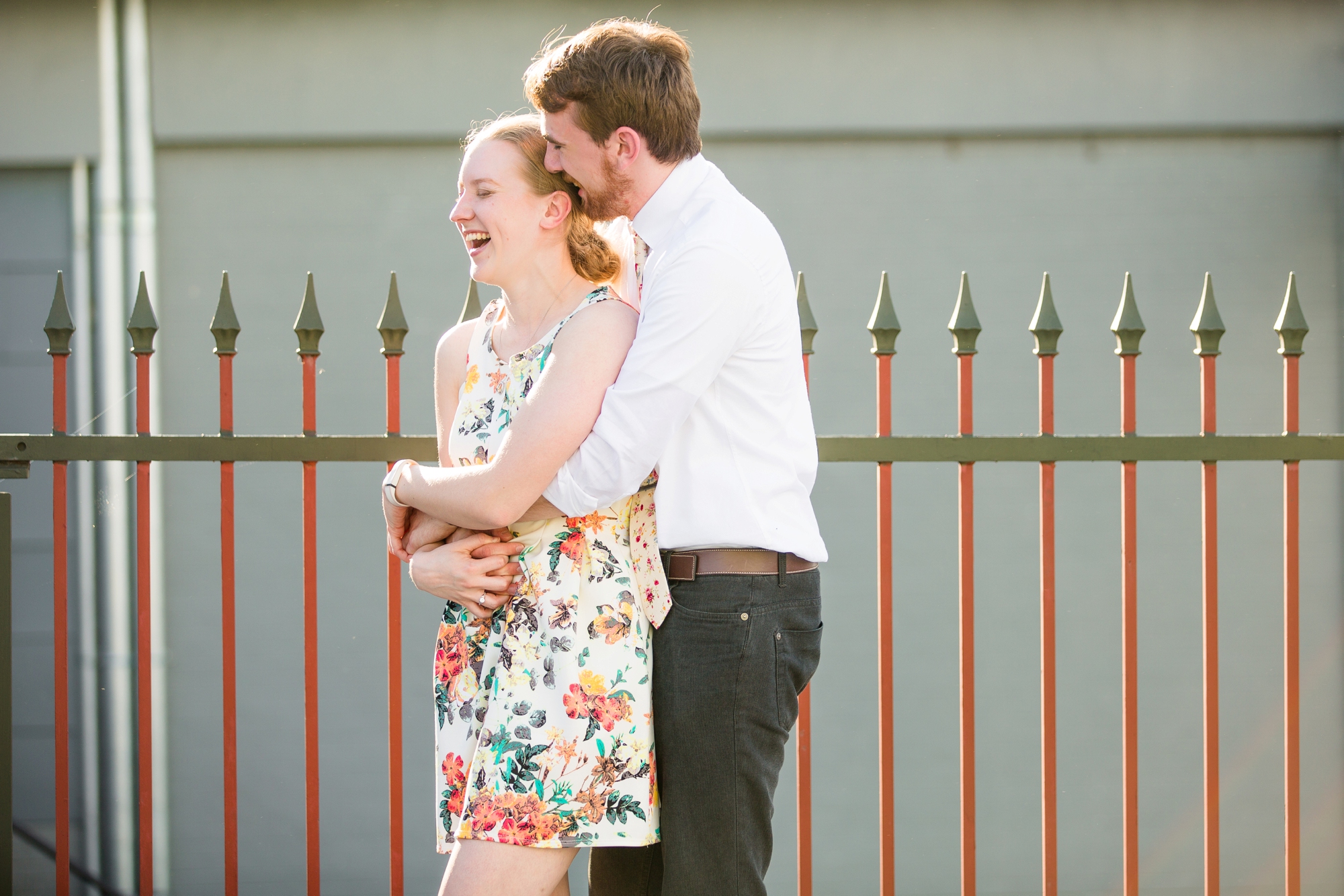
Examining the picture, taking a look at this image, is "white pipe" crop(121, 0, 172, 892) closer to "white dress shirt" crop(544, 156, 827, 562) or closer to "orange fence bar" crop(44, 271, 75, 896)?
"orange fence bar" crop(44, 271, 75, 896)

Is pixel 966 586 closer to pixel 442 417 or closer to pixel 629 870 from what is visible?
pixel 629 870

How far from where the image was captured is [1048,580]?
8.14 feet

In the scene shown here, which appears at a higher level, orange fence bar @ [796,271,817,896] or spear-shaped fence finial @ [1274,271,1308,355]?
spear-shaped fence finial @ [1274,271,1308,355]

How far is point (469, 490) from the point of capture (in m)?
1.60

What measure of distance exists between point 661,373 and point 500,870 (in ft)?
2.65

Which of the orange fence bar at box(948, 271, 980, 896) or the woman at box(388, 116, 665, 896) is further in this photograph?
the orange fence bar at box(948, 271, 980, 896)

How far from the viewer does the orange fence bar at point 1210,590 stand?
8.14 feet

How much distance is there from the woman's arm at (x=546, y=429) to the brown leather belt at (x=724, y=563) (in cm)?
26

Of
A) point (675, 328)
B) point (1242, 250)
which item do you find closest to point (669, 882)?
point (675, 328)

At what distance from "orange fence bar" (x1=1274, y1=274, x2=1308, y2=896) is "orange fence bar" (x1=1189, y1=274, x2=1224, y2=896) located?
0.54ft

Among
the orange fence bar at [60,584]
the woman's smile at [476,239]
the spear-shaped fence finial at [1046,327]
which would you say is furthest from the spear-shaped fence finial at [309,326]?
the spear-shaped fence finial at [1046,327]

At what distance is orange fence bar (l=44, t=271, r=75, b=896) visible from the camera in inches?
97.0

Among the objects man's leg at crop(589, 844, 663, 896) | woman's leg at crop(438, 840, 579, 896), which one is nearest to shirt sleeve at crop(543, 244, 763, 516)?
woman's leg at crop(438, 840, 579, 896)

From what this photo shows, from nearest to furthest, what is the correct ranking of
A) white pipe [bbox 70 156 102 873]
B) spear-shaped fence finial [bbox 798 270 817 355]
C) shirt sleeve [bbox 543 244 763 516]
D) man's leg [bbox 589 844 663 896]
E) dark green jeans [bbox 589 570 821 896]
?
1. shirt sleeve [bbox 543 244 763 516]
2. dark green jeans [bbox 589 570 821 896]
3. man's leg [bbox 589 844 663 896]
4. spear-shaped fence finial [bbox 798 270 817 355]
5. white pipe [bbox 70 156 102 873]
